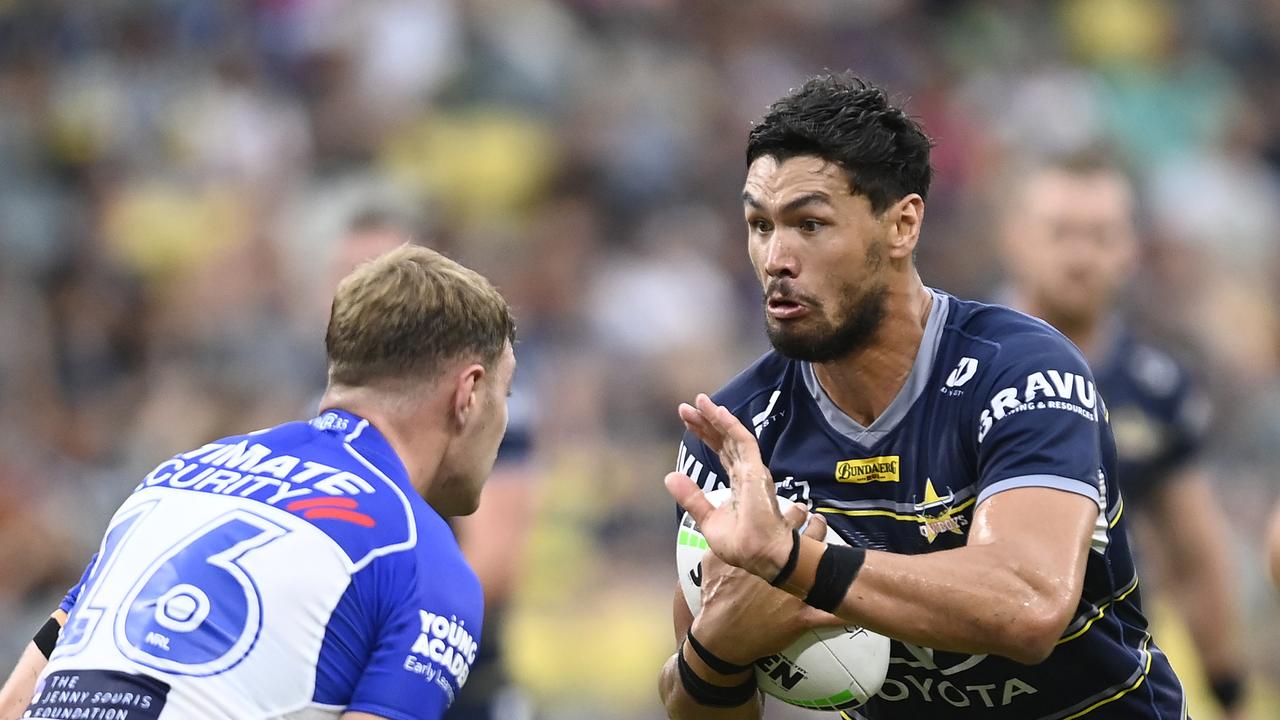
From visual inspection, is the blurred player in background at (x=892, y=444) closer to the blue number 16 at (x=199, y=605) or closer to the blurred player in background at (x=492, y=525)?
the blue number 16 at (x=199, y=605)

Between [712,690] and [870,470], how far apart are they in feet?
2.29

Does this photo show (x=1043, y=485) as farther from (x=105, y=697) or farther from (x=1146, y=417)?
(x=1146, y=417)

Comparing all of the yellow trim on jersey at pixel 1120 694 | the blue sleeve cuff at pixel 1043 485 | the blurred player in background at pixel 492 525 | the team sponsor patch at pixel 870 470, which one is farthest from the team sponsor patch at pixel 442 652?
the blurred player in background at pixel 492 525

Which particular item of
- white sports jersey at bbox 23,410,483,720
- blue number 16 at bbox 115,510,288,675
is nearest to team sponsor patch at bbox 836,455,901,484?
white sports jersey at bbox 23,410,483,720

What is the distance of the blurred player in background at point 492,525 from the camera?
6570 millimetres

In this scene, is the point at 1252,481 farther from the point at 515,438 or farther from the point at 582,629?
the point at 515,438

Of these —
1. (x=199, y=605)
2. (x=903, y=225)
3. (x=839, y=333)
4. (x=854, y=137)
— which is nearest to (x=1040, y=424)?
(x=839, y=333)

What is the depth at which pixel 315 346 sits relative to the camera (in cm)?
991

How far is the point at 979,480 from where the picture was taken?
3953 millimetres

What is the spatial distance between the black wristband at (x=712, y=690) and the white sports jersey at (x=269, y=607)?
84 centimetres

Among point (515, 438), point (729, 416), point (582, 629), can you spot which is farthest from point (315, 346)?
point (729, 416)

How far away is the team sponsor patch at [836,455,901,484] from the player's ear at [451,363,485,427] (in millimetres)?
961

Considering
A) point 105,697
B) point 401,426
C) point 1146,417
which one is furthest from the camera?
point 1146,417

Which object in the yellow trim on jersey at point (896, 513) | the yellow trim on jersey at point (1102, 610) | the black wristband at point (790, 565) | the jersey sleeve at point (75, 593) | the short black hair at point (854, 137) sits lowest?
the yellow trim on jersey at point (1102, 610)
